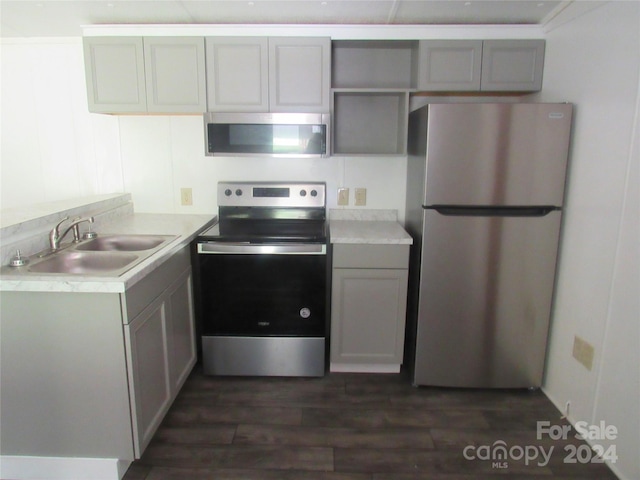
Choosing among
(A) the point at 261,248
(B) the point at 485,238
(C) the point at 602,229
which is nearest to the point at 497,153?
(B) the point at 485,238

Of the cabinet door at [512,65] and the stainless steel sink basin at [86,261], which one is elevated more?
the cabinet door at [512,65]

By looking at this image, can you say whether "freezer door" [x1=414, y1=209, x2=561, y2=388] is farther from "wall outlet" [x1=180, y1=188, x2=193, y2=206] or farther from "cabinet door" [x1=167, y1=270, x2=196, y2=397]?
"wall outlet" [x1=180, y1=188, x2=193, y2=206]

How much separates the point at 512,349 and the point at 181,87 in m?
2.42

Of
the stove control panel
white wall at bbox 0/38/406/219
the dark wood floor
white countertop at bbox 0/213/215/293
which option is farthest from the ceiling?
the dark wood floor

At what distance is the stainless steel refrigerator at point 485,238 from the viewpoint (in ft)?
6.88

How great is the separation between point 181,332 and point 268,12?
72.2 inches

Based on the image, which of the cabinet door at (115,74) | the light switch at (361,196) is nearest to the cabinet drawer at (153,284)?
the cabinet door at (115,74)

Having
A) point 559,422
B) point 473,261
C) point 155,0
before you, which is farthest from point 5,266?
point 559,422

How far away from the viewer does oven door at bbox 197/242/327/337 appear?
2.29 metres

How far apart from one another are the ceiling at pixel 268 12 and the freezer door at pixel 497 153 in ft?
1.90

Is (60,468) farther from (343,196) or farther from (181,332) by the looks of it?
(343,196)

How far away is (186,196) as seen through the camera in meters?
2.84

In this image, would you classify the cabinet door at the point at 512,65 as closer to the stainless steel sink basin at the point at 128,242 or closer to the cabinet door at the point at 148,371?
the stainless steel sink basin at the point at 128,242

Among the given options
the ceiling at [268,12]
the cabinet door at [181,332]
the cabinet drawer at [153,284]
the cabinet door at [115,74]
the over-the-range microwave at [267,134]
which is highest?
the ceiling at [268,12]
